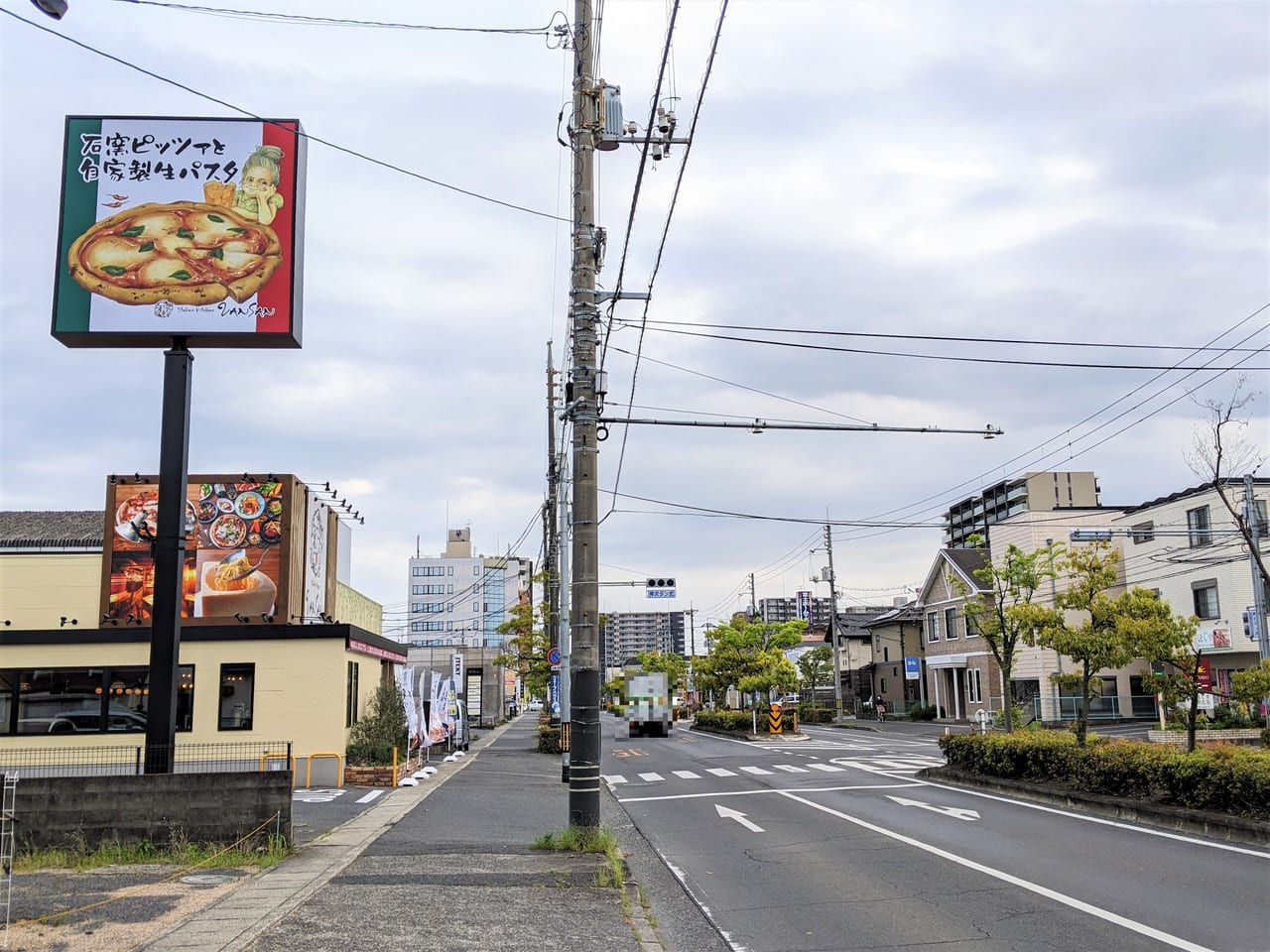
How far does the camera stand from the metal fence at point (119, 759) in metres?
22.3

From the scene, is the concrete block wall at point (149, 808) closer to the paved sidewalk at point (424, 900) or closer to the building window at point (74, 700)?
A: the paved sidewalk at point (424, 900)

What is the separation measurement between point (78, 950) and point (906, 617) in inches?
2498

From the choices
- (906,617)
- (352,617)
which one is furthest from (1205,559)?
(352,617)

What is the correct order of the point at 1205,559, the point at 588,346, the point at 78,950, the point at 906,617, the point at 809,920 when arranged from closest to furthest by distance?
the point at 78,950
the point at 809,920
the point at 588,346
the point at 1205,559
the point at 906,617

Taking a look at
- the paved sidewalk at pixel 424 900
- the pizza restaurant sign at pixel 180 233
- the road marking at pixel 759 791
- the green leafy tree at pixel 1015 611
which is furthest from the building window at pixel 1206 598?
the pizza restaurant sign at pixel 180 233

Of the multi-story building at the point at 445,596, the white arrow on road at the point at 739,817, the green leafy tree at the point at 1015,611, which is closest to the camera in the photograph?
the white arrow on road at the point at 739,817

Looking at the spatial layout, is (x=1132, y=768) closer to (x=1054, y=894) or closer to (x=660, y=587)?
(x=1054, y=894)

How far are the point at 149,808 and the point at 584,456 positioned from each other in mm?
6713

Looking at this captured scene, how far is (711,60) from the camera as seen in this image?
1036cm

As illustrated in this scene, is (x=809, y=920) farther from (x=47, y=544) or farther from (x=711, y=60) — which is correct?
(x=47, y=544)

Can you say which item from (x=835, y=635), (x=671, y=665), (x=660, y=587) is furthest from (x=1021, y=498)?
(x=660, y=587)

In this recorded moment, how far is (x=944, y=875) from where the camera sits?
11031mm

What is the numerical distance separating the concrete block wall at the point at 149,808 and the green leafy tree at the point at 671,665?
73006mm

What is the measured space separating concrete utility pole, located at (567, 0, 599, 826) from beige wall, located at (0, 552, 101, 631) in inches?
723
